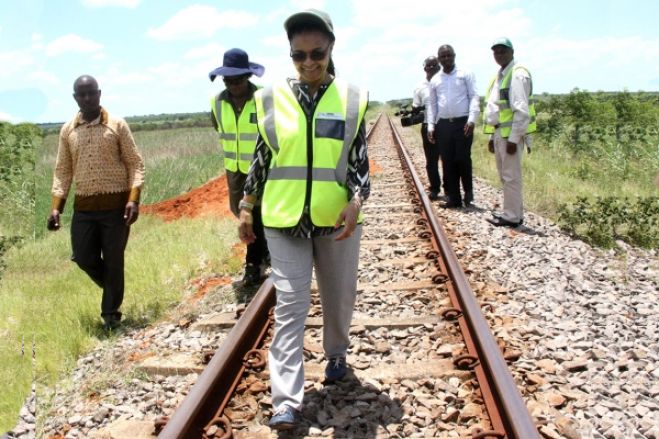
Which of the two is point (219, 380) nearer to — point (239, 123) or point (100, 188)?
point (100, 188)

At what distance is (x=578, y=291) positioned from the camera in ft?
15.9

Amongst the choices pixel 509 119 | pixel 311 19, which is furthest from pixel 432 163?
pixel 311 19

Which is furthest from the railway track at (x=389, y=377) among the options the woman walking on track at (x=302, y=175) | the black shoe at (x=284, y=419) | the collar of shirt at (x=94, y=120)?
the collar of shirt at (x=94, y=120)

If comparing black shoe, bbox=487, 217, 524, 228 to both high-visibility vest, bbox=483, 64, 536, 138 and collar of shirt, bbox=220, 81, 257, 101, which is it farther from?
collar of shirt, bbox=220, 81, 257, 101

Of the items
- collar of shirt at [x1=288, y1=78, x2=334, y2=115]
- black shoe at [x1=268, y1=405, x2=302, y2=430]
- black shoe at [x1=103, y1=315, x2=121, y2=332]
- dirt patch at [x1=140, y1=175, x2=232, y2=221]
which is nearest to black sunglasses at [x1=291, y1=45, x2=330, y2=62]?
collar of shirt at [x1=288, y1=78, x2=334, y2=115]

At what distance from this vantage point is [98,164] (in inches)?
188

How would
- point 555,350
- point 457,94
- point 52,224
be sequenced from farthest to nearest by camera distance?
1. point 457,94
2. point 52,224
3. point 555,350

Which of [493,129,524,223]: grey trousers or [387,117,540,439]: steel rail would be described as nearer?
[387,117,540,439]: steel rail

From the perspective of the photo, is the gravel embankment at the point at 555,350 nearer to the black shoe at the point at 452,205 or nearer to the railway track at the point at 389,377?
the railway track at the point at 389,377

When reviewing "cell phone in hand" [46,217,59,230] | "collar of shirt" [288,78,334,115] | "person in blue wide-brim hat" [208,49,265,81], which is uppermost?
"person in blue wide-brim hat" [208,49,265,81]

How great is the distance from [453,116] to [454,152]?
504 mm

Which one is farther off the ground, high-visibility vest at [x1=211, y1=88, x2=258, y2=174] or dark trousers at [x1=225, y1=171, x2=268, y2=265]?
high-visibility vest at [x1=211, y1=88, x2=258, y2=174]

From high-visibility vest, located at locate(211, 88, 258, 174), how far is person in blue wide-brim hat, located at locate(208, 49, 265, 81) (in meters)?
0.30

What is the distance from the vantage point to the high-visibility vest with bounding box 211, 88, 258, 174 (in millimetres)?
5180
